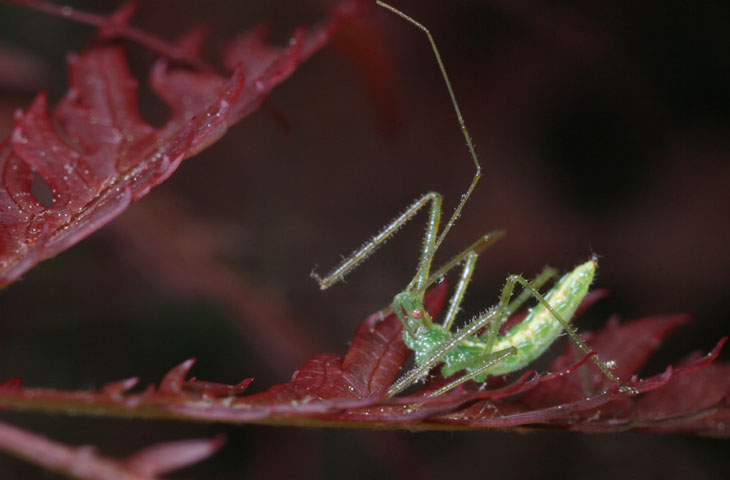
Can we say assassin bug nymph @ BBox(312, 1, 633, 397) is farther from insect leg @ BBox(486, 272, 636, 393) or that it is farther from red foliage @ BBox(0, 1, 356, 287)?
red foliage @ BBox(0, 1, 356, 287)

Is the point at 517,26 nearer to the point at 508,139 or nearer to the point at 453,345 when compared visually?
the point at 508,139

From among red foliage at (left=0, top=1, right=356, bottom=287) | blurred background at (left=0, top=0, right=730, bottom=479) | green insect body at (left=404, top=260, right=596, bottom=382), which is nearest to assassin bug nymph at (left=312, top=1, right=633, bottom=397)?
green insect body at (left=404, top=260, right=596, bottom=382)

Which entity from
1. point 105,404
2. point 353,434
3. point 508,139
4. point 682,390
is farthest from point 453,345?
point 508,139

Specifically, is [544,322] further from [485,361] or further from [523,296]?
[485,361]

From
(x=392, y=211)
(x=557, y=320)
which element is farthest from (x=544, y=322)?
(x=392, y=211)

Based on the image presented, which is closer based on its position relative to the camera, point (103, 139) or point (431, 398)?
point (431, 398)

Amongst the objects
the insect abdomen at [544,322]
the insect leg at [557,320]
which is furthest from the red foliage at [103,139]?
the insect abdomen at [544,322]
